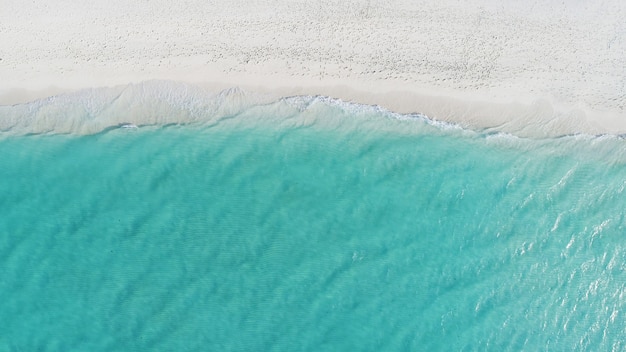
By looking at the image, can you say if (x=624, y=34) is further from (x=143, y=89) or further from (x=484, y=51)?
(x=143, y=89)

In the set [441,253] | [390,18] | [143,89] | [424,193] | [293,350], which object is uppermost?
[390,18]

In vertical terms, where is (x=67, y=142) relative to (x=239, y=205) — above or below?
above

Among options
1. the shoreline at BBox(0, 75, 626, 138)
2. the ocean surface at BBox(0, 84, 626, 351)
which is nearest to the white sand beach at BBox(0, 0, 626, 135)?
the shoreline at BBox(0, 75, 626, 138)

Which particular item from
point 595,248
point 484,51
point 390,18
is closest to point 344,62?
point 390,18

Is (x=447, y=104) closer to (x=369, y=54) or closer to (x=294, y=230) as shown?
(x=369, y=54)

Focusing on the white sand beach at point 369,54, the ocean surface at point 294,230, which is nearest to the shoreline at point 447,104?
the white sand beach at point 369,54

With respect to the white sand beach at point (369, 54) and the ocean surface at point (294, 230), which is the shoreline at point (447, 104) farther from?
the ocean surface at point (294, 230)

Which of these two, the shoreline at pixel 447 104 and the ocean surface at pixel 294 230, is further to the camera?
the shoreline at pixel 447 104
